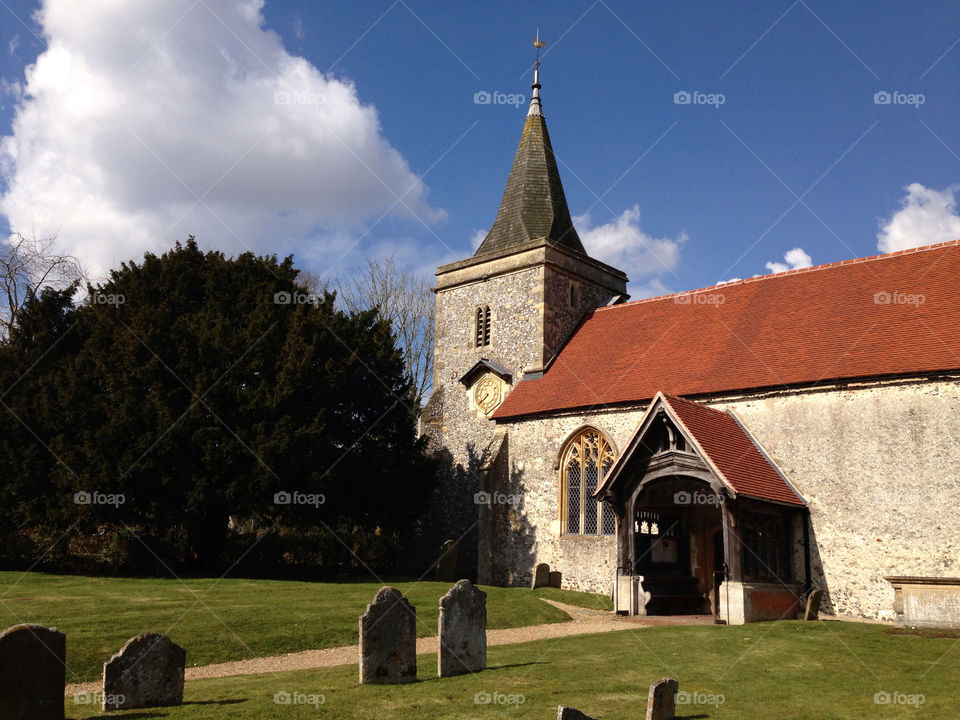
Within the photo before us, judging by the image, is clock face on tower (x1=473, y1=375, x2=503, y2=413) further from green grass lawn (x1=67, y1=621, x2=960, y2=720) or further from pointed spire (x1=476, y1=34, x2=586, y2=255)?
green grass lawn (x1=67, y1=621, x2=960, y2=720)

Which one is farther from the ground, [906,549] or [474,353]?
[474,353]

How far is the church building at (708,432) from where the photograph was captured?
49.5ft

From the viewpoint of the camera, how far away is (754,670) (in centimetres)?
980

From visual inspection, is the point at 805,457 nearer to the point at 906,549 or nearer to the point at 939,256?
the point at 906,549

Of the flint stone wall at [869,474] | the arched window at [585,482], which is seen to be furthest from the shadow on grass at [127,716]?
the arched window at [585,482]

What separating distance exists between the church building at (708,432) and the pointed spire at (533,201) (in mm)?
172

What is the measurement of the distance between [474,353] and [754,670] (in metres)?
17.4

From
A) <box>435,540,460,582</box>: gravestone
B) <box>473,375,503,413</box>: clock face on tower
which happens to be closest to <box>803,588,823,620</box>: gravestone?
<box>435,540,460,582</box>: gravestone

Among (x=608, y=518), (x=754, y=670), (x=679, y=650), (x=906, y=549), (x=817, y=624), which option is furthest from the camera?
(x=608, y=518)

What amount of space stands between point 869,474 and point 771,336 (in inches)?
181

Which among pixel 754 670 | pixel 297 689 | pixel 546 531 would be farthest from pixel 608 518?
pixel 297 689

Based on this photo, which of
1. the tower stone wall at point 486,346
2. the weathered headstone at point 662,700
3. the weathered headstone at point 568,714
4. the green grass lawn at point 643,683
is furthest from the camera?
the tower stone wall at point 486,346

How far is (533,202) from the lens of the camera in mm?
27266

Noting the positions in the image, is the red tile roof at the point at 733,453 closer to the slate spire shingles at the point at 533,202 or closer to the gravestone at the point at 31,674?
the slate spire shingles at the point at 533,202
